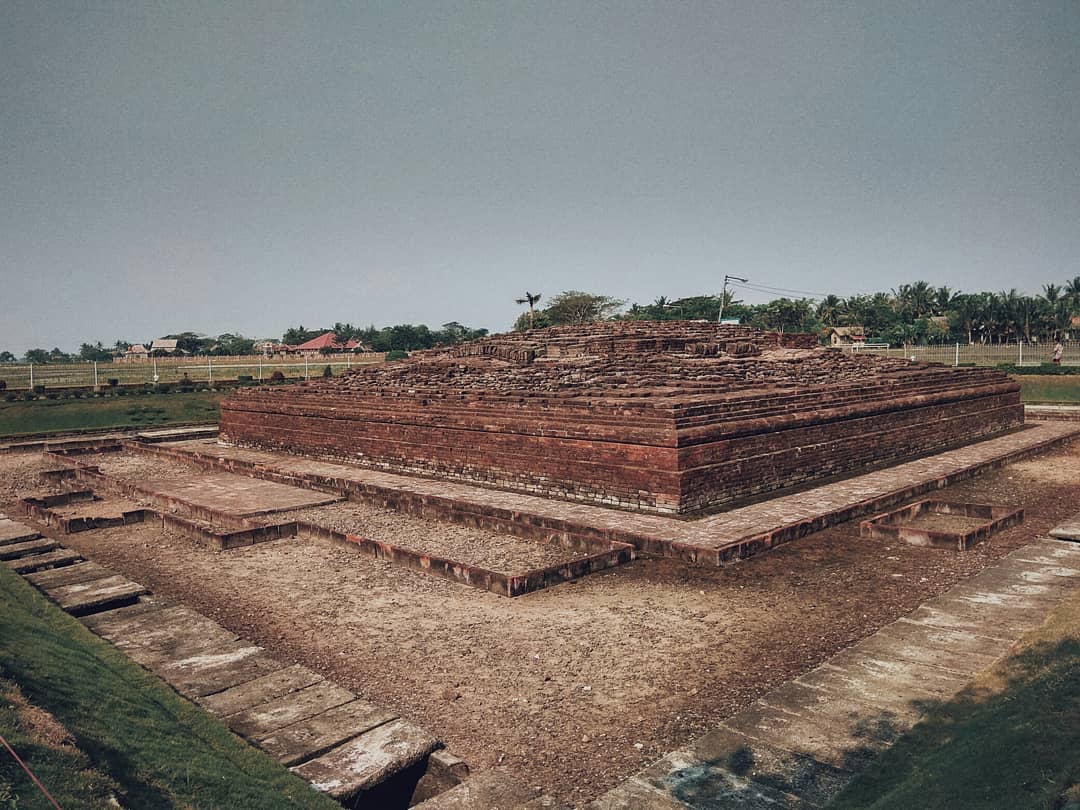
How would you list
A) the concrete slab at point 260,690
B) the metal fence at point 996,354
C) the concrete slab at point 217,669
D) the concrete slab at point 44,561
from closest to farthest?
the concrete slab at point 260,690, the concrete slab at point 217,669, the concrete slab at point 44,561, the metal fence at point 996,354

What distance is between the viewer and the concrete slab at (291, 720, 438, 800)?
3480mm

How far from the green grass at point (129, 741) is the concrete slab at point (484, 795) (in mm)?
496

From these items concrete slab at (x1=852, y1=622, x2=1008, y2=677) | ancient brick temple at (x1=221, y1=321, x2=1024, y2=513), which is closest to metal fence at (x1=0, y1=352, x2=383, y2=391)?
ancient brick temple at (x1=221, y1=321, x2=1024, y2=513)

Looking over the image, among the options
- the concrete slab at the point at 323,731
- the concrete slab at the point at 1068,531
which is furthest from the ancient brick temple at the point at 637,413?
the concrete slab at the point at 323,731

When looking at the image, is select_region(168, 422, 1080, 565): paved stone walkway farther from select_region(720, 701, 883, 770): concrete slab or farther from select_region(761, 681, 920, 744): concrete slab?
select_region(720, 701, 883, 770): concrete slab

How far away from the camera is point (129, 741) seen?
10.4ft

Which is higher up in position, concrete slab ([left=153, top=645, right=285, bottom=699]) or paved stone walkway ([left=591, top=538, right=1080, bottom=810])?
concrete slab ([left=153, top=645, right=285, bottom=699])

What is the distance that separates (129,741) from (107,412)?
74.6 ft

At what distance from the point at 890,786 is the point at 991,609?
9.29 feet

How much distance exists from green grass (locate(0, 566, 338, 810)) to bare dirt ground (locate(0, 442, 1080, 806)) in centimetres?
96

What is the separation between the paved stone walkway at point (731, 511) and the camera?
736 cm

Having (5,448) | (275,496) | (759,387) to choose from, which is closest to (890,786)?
(759,387)

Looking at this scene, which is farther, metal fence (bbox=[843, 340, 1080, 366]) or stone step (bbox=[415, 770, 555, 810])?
metal fence (bbox=[843, 340, 1080, 366])

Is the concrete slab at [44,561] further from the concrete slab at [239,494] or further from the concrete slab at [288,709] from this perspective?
the concrete slab at [288,709]
